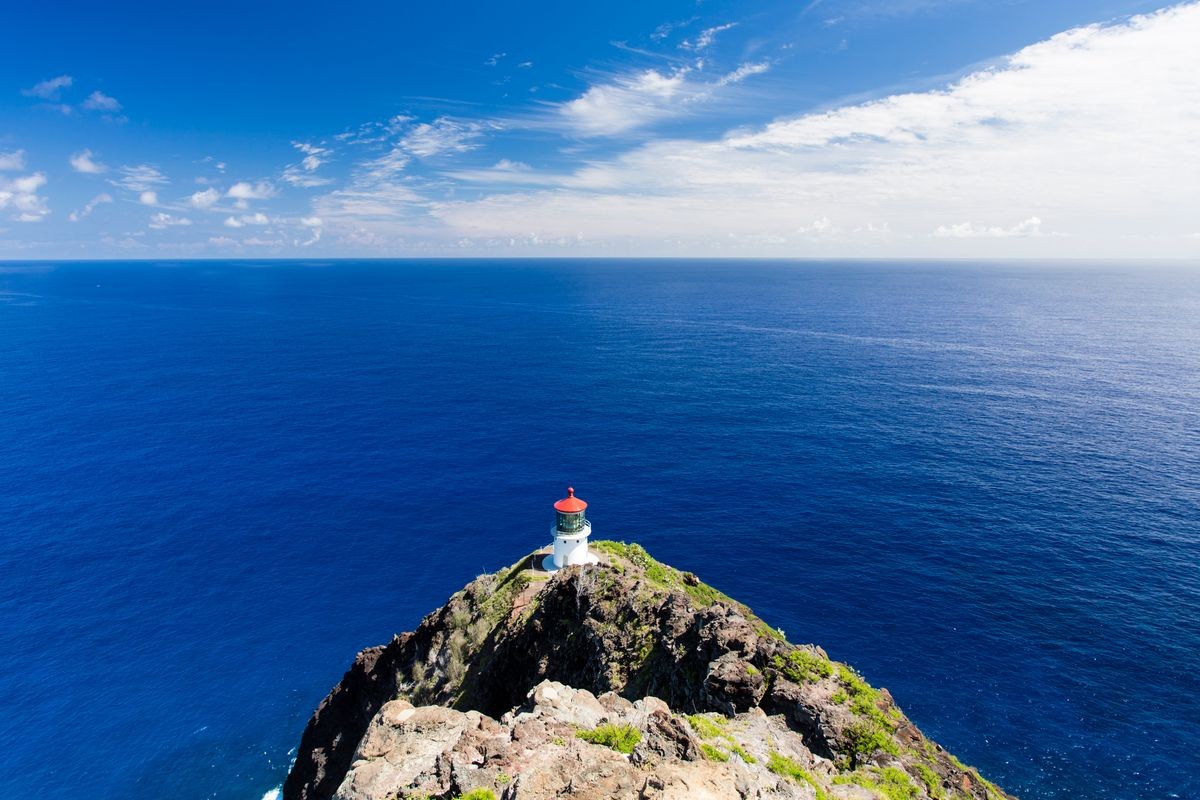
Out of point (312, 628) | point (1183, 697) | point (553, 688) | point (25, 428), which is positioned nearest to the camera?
point (553, 688)

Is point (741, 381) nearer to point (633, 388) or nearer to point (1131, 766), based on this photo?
point (633, 388)

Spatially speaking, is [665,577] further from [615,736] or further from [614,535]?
[615,736]

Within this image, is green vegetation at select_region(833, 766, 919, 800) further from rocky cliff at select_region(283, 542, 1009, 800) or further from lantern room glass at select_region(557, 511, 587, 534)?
lantern room glass at select_region(557, 511, 587, 534)

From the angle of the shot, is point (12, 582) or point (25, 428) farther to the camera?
point (25, 428)

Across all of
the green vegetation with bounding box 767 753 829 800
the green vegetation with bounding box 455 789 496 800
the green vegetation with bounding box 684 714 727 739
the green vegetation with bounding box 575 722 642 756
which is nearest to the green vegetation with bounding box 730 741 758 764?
the green vegetation with bounding box 767 753 829 800

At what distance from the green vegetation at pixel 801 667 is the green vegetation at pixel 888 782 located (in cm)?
489

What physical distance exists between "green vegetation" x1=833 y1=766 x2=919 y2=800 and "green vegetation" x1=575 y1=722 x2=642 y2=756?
770 centimetres

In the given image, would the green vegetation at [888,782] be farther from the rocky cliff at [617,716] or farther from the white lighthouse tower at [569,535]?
the white lighthouse tower at [569,535]

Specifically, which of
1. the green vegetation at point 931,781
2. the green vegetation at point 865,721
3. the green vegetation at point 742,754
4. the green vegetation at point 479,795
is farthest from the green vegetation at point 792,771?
the green vegetation at point 479,795

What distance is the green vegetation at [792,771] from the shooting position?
68.3ft

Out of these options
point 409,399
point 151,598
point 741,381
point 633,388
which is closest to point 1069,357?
point 741,381

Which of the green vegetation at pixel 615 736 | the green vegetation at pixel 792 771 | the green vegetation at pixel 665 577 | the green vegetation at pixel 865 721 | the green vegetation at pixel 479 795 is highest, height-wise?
the green vegetation at pixel 479 795

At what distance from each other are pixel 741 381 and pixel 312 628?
10142 centimetres

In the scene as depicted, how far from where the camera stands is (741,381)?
13850 centimetres
